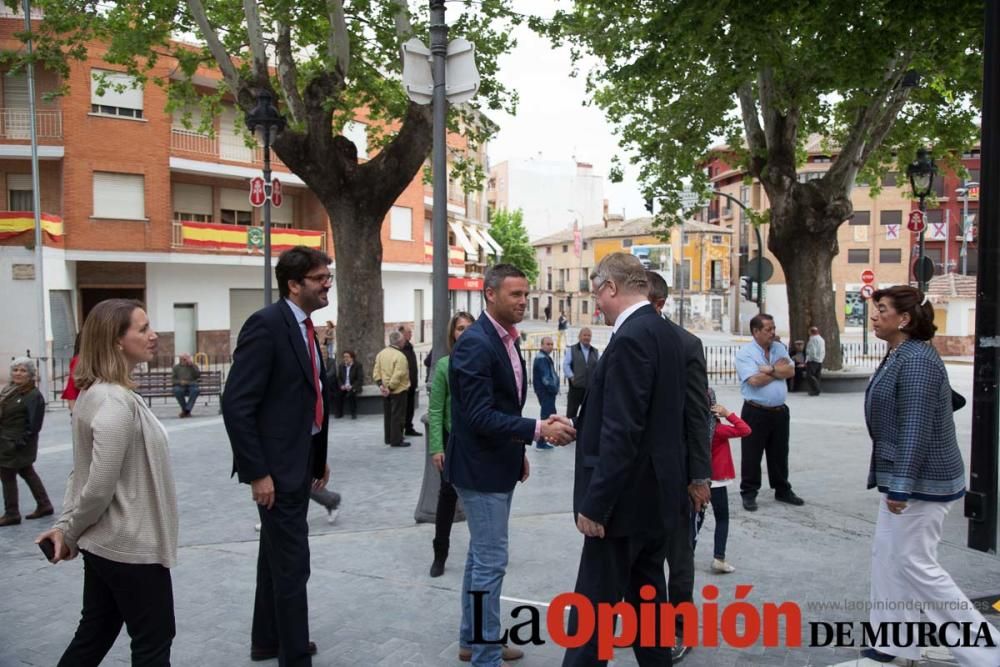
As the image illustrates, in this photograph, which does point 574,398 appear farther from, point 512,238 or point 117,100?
point 512,238

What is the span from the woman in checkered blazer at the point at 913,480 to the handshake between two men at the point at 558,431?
167 centimetres

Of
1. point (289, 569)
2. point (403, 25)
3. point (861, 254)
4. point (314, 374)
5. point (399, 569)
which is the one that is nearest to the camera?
point (289, 569)

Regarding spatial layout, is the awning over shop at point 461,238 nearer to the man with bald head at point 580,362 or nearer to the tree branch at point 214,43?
the tree branch at point 214,43

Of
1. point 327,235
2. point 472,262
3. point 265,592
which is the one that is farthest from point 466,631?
point 472,262

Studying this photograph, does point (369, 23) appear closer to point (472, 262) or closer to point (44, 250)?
point (44, 250)

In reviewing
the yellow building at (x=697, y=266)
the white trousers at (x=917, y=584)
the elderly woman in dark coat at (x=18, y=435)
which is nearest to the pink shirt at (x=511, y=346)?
the white trousers at (x=917, y=584)

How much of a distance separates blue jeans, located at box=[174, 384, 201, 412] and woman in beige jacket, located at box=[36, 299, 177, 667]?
12.9 meters

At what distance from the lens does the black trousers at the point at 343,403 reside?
14.3 metres

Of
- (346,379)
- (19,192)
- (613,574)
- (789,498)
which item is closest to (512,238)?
(19,192)

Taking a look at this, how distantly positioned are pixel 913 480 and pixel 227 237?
87.8 feet

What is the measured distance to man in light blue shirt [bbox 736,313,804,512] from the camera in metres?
6.75

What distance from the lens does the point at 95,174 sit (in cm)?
2428

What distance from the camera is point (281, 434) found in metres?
3.68

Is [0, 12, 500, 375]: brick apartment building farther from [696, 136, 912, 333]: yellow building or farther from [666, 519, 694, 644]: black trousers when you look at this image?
[696, 136, 912, 333]: yellow building
